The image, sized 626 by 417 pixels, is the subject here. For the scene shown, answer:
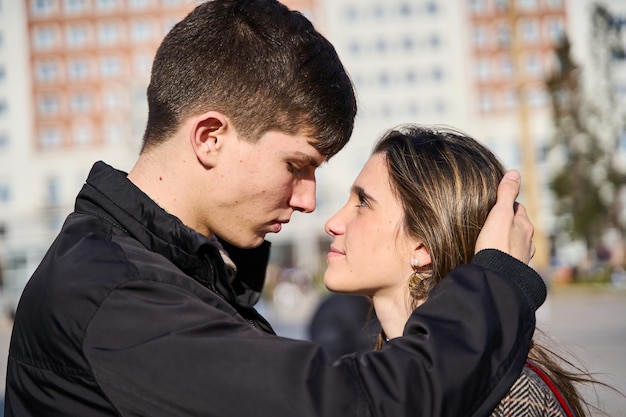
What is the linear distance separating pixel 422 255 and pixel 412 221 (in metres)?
0.11

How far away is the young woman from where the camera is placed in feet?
8.22

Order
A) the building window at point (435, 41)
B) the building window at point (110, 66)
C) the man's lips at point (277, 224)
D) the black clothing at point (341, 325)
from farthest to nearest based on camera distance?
the building window at point (110, 66), the building window at point (435, 41), the black clothing at point (341, 325), the man's lips at point (277, 224)

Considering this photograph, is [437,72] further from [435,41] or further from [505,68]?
[505,68]

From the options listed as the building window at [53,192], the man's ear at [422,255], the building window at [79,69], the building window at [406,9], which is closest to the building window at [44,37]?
the building window at [79,69]

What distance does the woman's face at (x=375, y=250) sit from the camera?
2.67 metres

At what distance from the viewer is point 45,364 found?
1.84m

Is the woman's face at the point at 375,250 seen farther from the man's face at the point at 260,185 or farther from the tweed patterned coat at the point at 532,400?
the tweed patterned coat at the point at 532,400

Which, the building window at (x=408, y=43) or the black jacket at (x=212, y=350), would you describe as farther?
the building window at (x=408, y=43)

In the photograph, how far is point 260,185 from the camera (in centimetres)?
224

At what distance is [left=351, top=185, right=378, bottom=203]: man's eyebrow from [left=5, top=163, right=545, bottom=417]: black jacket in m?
0.84

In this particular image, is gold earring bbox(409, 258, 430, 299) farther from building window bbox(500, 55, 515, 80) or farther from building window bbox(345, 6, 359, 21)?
building window bbox(500, 55, 515, 80)

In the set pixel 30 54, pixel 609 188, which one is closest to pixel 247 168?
pixel 609 188

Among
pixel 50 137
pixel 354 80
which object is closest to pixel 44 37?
pixel 50 137

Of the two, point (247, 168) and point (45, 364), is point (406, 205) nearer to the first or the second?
point (247, 168)
